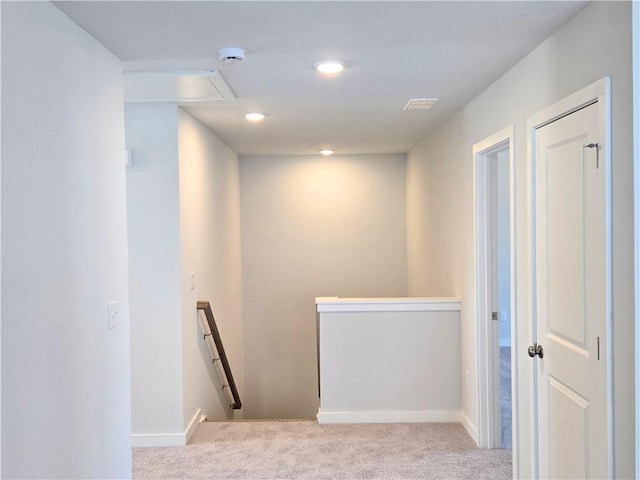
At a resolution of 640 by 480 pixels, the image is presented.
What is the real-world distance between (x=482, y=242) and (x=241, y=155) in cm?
354

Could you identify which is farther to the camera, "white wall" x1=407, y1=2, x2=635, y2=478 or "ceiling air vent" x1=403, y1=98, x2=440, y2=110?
"ceiling air vent" x1=403, y1=98, x2=440, y2=110

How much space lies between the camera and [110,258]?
2457 millimetres

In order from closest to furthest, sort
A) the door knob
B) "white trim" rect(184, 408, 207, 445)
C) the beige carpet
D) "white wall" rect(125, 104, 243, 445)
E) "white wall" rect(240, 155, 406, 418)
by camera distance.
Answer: the door knob → the beige carpet → "white wall" rect(125, 104, 243, 445) → "white trim" rect(184, 408, 207, 445) → "white wall" rect(240, 155, 406, 418)

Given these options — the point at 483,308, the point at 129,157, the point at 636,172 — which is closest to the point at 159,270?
the point at 129,157

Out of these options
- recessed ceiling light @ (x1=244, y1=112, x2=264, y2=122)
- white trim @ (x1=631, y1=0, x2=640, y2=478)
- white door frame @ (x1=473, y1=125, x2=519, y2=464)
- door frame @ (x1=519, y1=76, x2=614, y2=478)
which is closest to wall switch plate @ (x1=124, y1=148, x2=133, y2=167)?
recessed ceiling light @ (x1=244, y1=112, x2=264, y2=122)

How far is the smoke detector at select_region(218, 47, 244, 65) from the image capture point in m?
2.54

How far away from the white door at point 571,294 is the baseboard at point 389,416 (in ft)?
5.38

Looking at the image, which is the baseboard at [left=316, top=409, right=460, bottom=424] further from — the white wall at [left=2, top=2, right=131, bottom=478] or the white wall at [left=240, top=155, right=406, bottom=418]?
the white wall at [left=240, top=155, right=406, bottom=418]

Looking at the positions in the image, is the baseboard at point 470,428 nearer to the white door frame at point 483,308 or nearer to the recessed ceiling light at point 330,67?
the white door frame at point 483,308

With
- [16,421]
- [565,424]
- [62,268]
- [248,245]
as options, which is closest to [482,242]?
[565,424]

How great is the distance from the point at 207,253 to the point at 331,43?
101 inches

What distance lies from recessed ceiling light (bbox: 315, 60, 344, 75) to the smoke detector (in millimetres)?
409

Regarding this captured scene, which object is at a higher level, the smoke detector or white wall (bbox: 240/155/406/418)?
the smoke detector

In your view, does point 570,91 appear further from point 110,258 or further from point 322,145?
point 322,145
